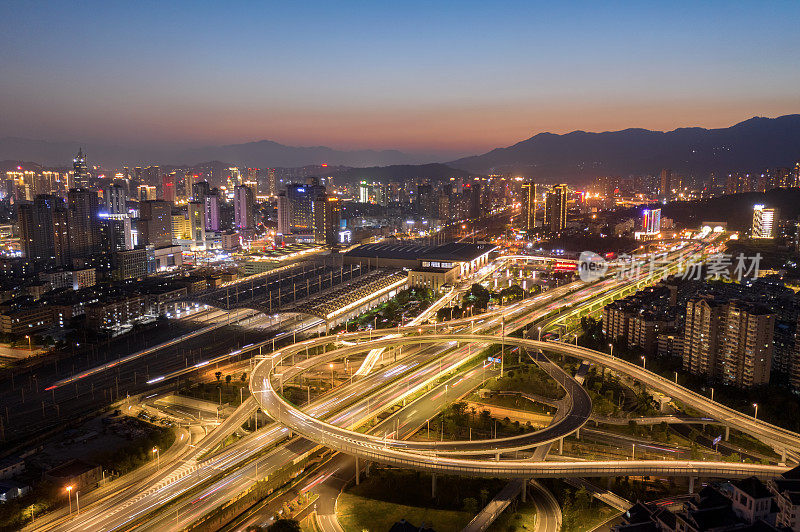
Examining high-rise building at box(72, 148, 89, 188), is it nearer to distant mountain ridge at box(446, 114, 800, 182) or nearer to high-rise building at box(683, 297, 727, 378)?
high-rise building at box(683, 297, 727, 378)

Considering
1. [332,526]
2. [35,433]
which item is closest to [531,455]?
[332,526]

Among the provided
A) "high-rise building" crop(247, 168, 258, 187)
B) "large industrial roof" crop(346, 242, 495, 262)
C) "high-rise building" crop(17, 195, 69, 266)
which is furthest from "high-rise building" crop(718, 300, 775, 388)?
"high-rise building" crop(247, 168, 258, 187)

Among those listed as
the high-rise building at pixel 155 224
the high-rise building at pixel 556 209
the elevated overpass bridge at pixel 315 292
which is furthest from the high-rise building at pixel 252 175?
the elevated overpass bridge at pixel 315 292

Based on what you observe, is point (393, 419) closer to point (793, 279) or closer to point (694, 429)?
point (694, 429)

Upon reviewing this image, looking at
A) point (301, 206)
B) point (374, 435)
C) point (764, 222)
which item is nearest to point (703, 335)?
point (374, 435)

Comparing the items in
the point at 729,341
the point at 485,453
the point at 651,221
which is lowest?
the point at 485,453

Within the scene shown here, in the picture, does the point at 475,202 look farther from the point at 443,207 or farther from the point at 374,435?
the point at 374,435
